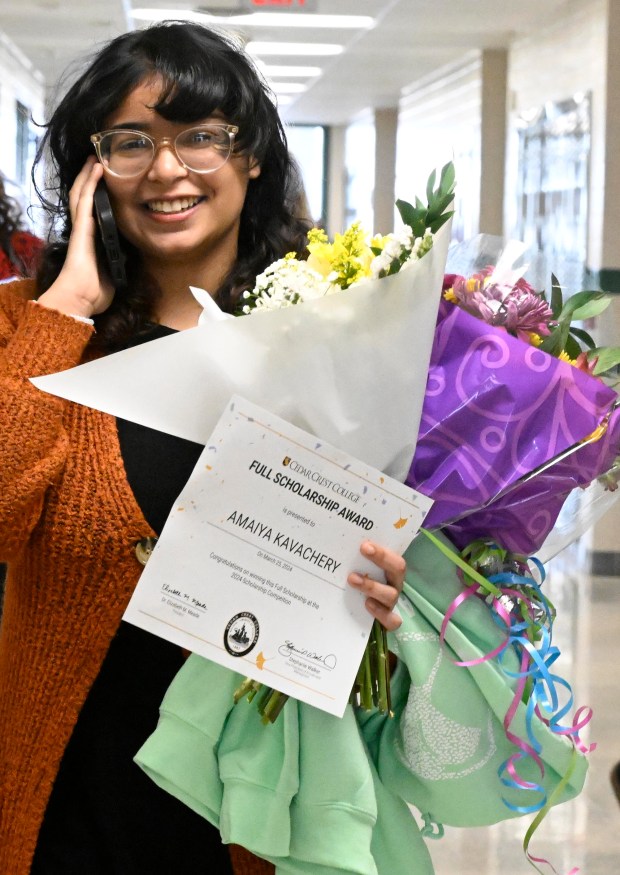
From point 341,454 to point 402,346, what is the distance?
0.13 m

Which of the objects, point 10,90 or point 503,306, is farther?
point 10,90

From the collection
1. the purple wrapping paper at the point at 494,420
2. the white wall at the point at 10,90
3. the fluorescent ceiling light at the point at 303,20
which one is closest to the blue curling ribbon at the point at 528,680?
the purple wrapping paper at the point at 494,420

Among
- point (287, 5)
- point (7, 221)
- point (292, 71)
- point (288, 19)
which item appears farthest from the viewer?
point (292, 71)

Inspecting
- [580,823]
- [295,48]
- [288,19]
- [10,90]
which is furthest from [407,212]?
[295,48]

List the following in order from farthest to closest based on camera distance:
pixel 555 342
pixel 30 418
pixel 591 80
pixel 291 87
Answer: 1. pixel 291 87
2. pixel 591 80
3. pixel 30 418
4. pixel 555 342

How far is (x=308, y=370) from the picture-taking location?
4.11ft

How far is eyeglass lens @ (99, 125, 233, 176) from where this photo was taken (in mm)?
1612

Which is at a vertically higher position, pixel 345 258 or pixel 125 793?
pixel 345 258

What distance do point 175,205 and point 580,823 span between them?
277 centimetres

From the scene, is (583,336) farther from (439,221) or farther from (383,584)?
(383,584)

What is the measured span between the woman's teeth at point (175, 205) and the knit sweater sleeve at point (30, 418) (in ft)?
0.60

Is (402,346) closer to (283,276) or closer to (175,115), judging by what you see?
(283,276)

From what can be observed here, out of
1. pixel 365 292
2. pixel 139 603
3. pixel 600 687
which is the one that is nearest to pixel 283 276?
pixel 365 292

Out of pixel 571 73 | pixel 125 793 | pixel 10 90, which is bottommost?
pixel 125 793
